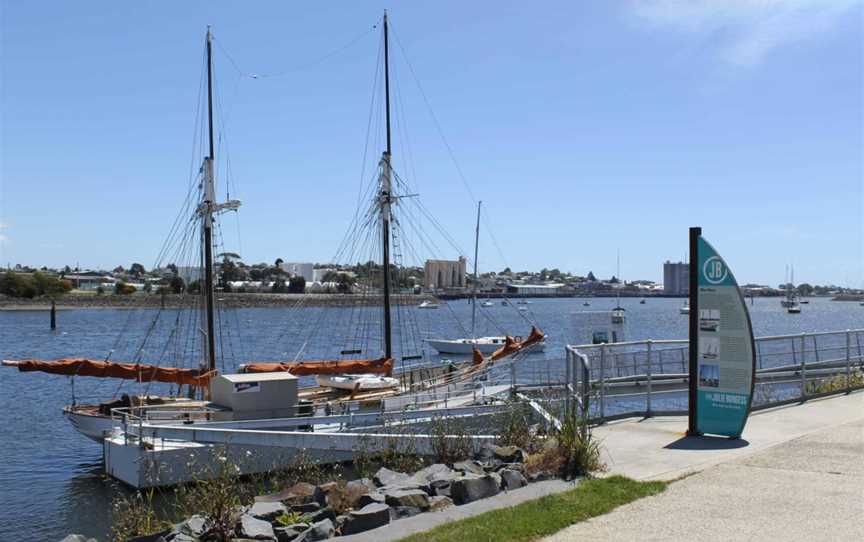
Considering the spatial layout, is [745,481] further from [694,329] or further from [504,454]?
[694,329]

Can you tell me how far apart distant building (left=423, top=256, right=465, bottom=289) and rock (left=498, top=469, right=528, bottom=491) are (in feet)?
127

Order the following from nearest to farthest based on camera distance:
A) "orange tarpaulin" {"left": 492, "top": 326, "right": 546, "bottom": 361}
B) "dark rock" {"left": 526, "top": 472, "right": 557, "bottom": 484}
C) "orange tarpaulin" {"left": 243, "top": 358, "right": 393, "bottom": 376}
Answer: "dark rock" {"left": 526, "top": 472, "right": 557, "bottom": 484} < "orange tarpaulin" {"left": 243, "top": 358, "right": 393, "bottom": 376} < "orange tarpaulin" {"left": 492, "top": 326, "right": 546, "bottom": 361}

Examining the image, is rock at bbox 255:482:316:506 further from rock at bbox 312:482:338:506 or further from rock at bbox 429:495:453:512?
rock at bbox 429:495:453:512

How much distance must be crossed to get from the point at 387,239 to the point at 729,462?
84.3 ft

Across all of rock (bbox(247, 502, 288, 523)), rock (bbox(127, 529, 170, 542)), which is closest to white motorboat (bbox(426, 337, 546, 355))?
rock (bbox(247, 502, 288, 523))

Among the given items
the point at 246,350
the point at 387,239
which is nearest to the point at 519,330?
the point at 246,350

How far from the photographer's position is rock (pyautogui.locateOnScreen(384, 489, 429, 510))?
877 centimetres

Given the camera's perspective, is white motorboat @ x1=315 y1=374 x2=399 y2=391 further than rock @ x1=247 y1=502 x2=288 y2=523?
Yes

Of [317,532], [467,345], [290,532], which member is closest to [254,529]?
[290,532]

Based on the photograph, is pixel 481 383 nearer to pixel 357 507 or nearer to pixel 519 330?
pixel 357 507

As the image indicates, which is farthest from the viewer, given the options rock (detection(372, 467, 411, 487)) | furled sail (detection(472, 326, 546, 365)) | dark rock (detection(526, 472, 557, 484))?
furled sail (detection(472, 326, 546, 365))

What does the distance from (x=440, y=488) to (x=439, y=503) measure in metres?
0.48

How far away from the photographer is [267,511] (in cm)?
873

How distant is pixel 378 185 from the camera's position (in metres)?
35.5
